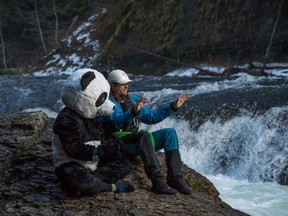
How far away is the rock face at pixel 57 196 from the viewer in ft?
11.6

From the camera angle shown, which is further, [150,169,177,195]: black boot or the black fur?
[150,169,177,195]: black boot

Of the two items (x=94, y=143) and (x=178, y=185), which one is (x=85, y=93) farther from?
(x=178, y=185)

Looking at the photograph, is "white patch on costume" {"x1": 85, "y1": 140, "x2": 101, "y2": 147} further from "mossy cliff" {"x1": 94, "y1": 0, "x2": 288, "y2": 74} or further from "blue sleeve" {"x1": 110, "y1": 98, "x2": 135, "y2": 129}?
"mossy cliff" {"x1": 94, "y1": 0, "x2": 288, "y2": 74}

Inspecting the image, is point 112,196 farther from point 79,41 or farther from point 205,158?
point 79,41

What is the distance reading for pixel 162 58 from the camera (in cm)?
1931

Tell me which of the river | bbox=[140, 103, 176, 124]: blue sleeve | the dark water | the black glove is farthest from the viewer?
the dark water

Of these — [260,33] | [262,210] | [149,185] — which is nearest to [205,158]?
[262,210]

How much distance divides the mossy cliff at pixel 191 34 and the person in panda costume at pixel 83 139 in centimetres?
1288

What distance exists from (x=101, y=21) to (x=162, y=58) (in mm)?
10514

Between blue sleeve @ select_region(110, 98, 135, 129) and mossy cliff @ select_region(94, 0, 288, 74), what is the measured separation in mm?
12502

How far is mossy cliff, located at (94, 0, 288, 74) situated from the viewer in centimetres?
1645

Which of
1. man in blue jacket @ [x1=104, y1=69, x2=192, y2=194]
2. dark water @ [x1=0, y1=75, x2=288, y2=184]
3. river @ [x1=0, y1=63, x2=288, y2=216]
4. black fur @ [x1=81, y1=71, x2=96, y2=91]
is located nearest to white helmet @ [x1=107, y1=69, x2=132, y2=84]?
man in blue jacket @ [x1=104, y1=69, x2=192, y2=194]

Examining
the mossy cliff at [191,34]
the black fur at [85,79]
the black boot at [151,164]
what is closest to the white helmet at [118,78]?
the black boot at [151,164]

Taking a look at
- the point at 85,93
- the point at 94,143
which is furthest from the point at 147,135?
the point at 85,93
